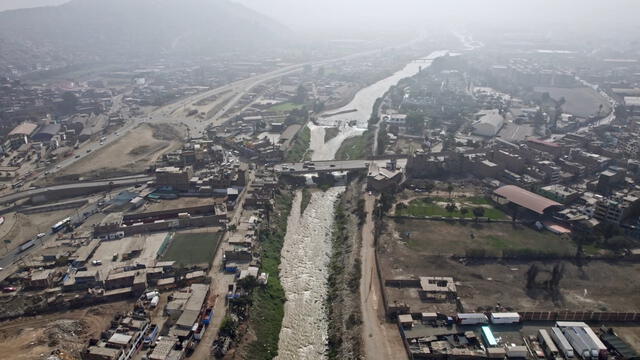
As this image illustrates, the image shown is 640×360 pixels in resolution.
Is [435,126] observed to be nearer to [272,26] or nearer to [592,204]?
[592,204]

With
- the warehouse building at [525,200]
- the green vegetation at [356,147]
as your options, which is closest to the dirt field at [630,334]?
the warehouse building at [525,200]

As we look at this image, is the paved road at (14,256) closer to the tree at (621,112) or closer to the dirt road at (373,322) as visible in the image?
the dirt road at (373,322)

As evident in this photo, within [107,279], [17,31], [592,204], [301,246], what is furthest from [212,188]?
[17,31]

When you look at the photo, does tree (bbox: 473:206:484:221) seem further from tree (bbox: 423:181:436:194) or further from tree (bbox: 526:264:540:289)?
tree (bbox: 526:264:540:289)

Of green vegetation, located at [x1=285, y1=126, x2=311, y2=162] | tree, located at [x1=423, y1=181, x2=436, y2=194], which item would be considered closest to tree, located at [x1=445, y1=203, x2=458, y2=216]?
tree, located at [x1=423, y1=181, x2=436, y2=194]

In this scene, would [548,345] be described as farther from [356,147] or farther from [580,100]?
[580,100]

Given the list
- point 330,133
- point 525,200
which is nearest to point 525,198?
point 525,200
